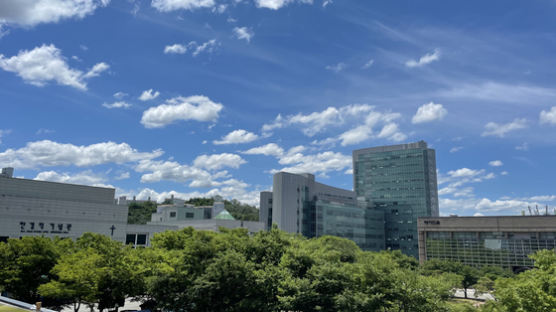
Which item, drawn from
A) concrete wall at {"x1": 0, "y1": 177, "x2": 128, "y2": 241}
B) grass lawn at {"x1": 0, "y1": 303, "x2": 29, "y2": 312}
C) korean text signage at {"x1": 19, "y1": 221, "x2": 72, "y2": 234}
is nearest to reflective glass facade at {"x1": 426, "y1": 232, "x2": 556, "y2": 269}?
concrete wall at {"x1": 0, "y1": 177, "x2": 128, "y2": 241}

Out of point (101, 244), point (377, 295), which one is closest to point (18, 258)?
point (101, 244)

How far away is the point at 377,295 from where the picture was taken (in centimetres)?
2891

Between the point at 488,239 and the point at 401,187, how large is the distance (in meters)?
70.2

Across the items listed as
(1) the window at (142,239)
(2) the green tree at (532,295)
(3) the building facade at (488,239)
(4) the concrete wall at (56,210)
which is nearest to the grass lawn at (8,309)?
(2) the green tree at (532,295)

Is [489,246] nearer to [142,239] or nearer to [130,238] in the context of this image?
[142,239]

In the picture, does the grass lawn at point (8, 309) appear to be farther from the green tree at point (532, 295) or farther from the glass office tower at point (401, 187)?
the glass office tower at point (401, 187)

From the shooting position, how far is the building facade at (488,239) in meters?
76.2

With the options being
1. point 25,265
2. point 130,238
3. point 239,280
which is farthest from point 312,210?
point 25,265

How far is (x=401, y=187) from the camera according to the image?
496 ft

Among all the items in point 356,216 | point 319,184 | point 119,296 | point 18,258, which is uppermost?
point 319,184

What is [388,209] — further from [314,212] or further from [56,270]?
[56,270]

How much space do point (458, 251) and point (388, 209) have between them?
219ft

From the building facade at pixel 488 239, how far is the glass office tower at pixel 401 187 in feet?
187

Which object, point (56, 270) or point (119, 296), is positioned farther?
point (56, 270)
